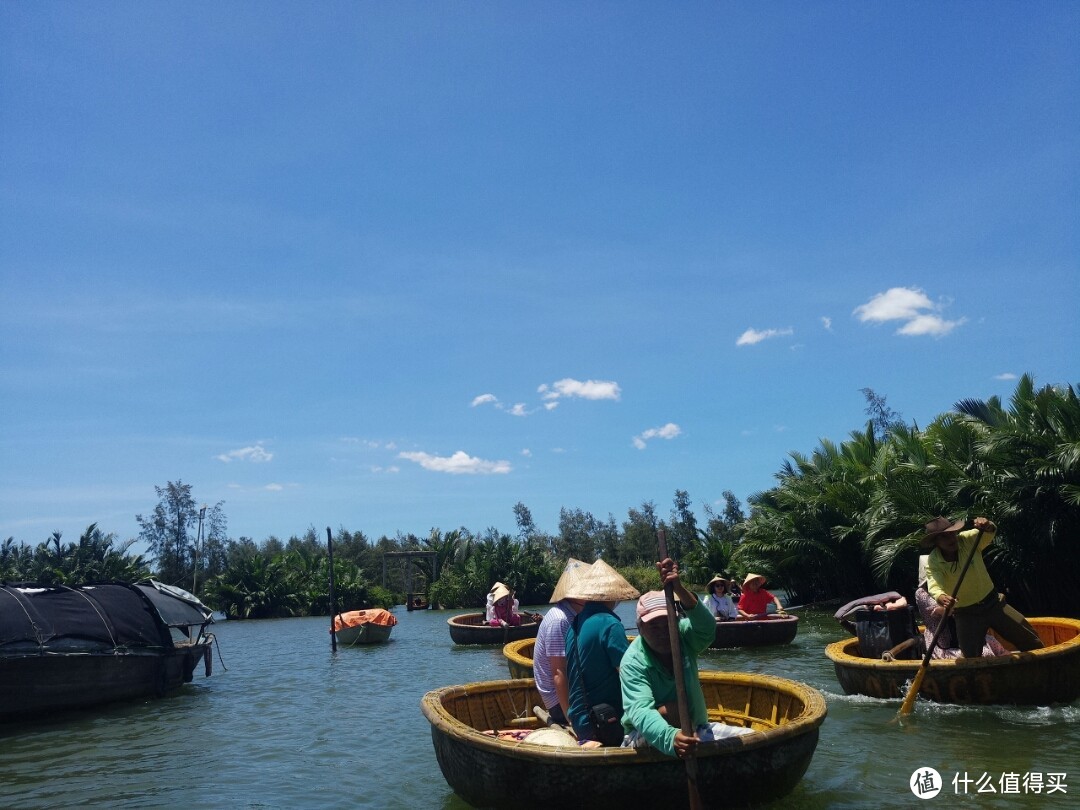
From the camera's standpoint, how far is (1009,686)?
877 centimetres

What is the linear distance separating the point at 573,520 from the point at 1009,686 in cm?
8418

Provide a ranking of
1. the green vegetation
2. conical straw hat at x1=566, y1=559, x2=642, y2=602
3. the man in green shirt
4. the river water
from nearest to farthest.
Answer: the man in green shirt
conical straw hat at x1=566, y1=559, x2=642, y2=602
the river water
the green vegetation

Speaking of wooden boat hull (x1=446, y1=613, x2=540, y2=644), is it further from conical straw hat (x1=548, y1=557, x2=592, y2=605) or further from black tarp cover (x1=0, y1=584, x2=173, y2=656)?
conical straw hat (x1=548, y1=557, x2=592, y2=605)

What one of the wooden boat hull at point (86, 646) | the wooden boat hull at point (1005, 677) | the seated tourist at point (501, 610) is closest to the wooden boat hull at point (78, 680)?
the wooden boat hull at point (86, 646)

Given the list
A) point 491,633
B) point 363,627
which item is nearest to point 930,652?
point 491,633

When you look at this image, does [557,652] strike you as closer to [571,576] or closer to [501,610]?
[571,576]

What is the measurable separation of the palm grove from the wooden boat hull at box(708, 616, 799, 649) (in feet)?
10.6

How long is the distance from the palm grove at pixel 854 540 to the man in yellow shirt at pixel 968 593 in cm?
636

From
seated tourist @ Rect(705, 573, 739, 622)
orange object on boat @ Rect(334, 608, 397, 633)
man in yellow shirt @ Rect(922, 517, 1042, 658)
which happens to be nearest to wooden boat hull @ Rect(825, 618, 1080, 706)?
man in yellow shirt @ Rect(922, 517, 1042, 658)

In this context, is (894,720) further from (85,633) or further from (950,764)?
(85,633)

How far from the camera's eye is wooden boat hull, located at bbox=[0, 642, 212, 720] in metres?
12.5

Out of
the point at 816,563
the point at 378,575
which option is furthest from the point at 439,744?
the point at 378,575

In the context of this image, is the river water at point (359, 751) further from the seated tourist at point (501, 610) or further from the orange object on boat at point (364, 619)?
the orange object on boat at point (364, 619)

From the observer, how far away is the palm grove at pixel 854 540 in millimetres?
15828
